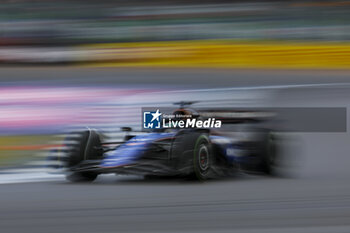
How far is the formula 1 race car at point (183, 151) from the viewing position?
537 centimetres

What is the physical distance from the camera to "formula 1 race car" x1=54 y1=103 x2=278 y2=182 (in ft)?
Answer: 17.6

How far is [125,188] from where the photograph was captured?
16.9ft

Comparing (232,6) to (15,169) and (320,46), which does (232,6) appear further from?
(15,169)

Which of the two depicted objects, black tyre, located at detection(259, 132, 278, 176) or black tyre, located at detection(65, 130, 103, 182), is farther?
black tyre, located at detection(259, 132, 278, 176)

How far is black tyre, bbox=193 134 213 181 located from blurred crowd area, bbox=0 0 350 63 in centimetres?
853

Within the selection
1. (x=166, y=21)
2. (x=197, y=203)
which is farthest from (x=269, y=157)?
(x=166, y=21)

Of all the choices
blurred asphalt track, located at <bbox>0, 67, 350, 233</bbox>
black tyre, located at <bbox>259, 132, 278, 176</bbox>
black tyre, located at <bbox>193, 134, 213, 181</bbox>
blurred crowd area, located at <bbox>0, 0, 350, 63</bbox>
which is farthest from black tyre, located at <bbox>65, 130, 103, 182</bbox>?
blurred crowd area, located at <bbox>0, 0, 350, 63</bbox>

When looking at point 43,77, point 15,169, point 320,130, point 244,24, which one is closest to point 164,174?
point 15,169

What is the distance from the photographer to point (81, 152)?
5707 mm

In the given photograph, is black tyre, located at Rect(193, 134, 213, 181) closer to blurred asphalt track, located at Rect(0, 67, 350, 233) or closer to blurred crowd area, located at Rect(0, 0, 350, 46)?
blurred asphalt track, located at Rect(0, 67, 350, 233)

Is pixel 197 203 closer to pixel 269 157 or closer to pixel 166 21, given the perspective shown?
pixel 269 157

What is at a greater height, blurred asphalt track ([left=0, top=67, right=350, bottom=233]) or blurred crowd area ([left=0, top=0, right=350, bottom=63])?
blurred crowd area ([left=0, top=0, right=350, bottom=63])

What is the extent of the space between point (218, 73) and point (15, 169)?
7154 millimetres

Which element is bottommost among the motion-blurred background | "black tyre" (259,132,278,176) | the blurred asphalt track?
the blurred asphalt track
